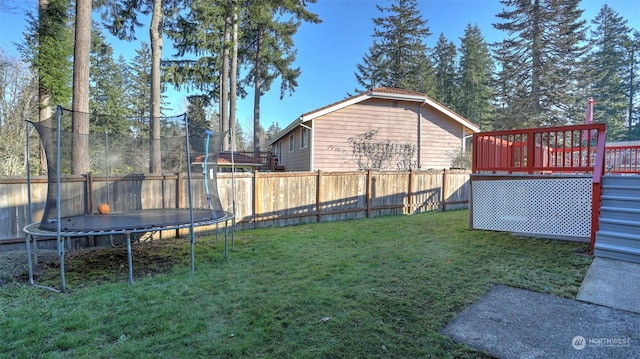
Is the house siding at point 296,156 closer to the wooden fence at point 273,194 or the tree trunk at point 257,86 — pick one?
the tree trunk at point 257,86

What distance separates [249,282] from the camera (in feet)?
11.6

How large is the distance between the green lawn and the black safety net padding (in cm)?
93

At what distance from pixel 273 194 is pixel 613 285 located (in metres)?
5.97

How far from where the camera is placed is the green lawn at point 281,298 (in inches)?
86.8

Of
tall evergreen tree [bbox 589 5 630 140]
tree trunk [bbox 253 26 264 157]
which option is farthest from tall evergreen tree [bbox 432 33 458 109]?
tree trunk [bbox 253 26 264 157]

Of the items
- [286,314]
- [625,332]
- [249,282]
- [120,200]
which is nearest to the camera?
[625,332]

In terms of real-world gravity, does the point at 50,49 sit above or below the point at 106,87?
below

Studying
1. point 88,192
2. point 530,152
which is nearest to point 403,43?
point 530,152

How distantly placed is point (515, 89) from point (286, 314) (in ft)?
68.7

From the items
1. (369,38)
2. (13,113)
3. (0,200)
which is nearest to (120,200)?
(0,200)

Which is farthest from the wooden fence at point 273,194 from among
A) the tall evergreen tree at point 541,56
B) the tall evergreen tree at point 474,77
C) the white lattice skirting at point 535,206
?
the tall evergreen tree at point 474,77

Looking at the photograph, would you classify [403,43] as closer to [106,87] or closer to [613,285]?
[106,87]

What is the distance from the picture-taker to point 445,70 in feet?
92.3

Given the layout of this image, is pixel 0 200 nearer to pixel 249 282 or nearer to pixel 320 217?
pixel 249 282
